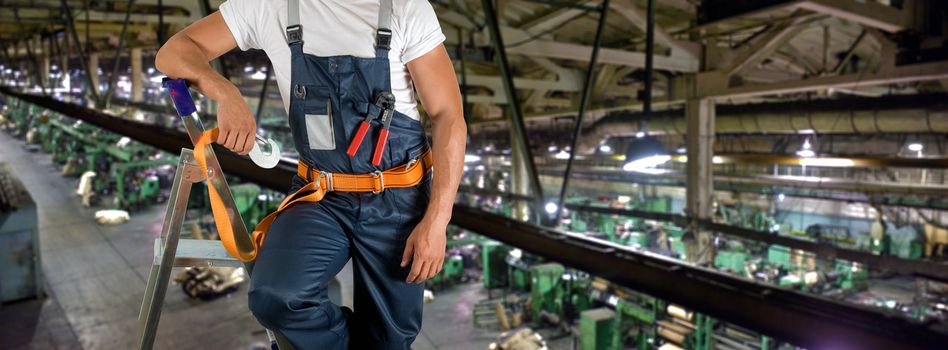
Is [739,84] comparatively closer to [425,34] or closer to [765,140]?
[765,140]

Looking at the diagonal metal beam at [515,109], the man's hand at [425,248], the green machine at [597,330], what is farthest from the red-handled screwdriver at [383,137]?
the green machine at [597,330]

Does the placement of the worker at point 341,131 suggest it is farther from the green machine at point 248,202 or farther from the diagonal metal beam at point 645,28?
the green machine at point 248,202

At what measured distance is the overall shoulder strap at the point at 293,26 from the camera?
1.49 metres

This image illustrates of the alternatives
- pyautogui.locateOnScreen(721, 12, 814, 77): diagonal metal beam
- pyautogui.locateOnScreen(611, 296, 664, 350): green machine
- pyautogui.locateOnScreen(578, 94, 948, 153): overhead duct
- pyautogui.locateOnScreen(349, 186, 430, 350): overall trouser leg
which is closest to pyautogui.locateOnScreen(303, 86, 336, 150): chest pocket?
pyautogui.locateOnScreen(349, 186, 430, 350): overall trouser leg

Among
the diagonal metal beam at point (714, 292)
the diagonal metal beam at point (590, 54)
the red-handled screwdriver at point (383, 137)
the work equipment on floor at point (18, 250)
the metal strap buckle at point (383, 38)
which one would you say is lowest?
the work equipment on floor at point (18, 250)

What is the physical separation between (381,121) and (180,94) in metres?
0.51

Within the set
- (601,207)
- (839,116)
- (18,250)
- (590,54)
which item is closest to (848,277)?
(839,116)

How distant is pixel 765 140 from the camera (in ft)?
49.6

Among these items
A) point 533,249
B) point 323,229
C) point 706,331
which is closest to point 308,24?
point 323,229

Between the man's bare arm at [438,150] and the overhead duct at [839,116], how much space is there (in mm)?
7089

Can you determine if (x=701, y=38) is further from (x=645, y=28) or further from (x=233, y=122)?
(x=233, y=122)

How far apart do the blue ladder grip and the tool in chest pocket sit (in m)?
0.40

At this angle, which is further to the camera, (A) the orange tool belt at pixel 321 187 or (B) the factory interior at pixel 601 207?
(B) the factory interior at pixel 601 207

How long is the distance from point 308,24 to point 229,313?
9082mm
